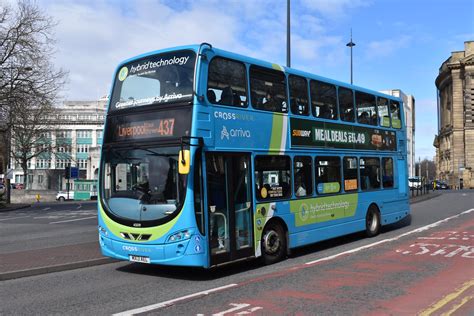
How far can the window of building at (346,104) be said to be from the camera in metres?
12.5

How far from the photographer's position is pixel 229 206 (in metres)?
8.69

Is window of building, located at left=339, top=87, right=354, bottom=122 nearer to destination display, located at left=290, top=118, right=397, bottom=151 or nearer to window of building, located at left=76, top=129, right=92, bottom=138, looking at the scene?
destination display, located at left=290, top=118, right=397, bottom=151

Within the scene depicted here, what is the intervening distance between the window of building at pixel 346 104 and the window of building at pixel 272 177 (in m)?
2.97

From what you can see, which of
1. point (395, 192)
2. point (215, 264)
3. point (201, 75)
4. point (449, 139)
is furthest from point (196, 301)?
point (449, 139)

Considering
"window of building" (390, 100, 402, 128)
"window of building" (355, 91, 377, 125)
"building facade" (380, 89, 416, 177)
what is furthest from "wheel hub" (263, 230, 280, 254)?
"building facade" (380, 89, 416, 177)

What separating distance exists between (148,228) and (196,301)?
187cm

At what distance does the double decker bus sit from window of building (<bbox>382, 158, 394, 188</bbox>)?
3.67m

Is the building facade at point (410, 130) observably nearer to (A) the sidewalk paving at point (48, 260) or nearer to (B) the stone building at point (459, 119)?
(B) the stone building at point (459, 119)

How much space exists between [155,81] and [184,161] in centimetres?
183

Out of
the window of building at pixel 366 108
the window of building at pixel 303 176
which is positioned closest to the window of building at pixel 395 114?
the window of building at pixel 366 108

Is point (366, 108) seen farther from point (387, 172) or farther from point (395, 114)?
point (395, 114)

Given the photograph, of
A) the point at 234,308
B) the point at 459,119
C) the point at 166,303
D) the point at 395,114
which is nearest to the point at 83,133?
the point at 459,119

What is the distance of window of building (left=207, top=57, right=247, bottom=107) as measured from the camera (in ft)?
28.3

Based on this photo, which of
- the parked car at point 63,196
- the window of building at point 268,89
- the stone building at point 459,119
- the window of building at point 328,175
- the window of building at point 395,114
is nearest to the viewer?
the window of building at point 268,89
